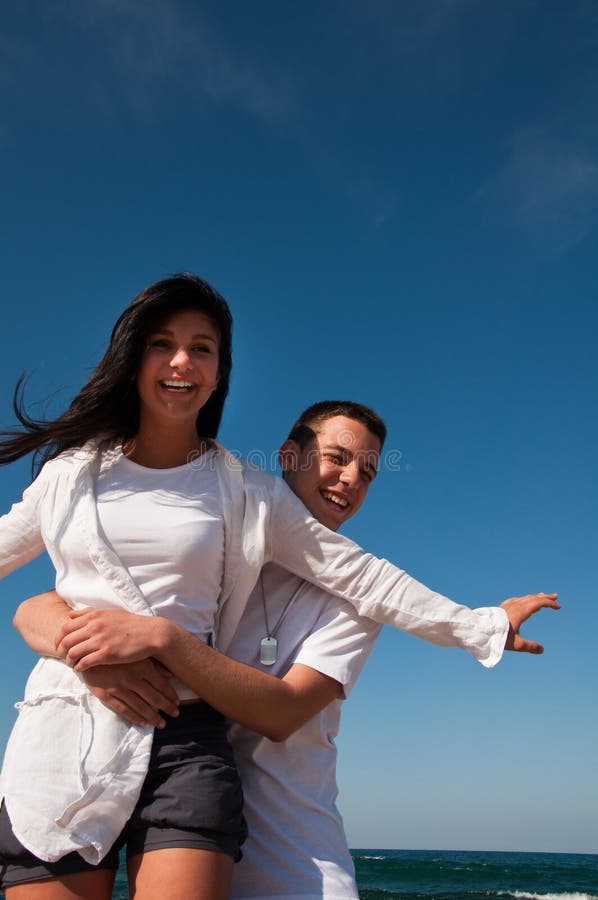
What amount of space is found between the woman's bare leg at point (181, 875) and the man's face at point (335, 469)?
1.44 meters

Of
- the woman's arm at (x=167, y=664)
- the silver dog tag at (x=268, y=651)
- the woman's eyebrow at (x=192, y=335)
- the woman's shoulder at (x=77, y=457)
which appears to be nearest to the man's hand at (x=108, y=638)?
the woman's arm at (x=167, y=664)

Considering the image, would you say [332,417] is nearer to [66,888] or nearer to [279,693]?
[279,693]

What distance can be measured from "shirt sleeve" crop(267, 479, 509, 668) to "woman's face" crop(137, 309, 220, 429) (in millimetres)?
463

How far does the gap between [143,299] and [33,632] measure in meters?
1.24

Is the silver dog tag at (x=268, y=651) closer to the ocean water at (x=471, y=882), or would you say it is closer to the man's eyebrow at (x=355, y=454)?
the man's eyebrow at (x=355, y=454)

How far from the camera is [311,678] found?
2518mm

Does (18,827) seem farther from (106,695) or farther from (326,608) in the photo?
(326,608)

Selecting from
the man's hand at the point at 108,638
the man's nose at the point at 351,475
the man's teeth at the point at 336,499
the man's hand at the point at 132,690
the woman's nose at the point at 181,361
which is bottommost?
the man's hand at the point at 132,690

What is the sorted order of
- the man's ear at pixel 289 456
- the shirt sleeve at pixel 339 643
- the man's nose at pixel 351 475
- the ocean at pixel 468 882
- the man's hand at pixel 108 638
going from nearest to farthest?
the man's hand at pixel 108 638 < the shirt sleeve at pixel 339 643 < the man's nose at pixel 351 475 < the man's ear at pixel 289 456 < the ocean at pixel 468 882

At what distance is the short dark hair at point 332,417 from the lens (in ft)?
11.3

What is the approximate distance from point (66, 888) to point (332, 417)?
6.81ft

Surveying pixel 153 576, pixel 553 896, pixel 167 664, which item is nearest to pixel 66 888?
pixel 167 664

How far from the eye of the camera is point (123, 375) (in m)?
2.88

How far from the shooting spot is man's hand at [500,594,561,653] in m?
2.73
